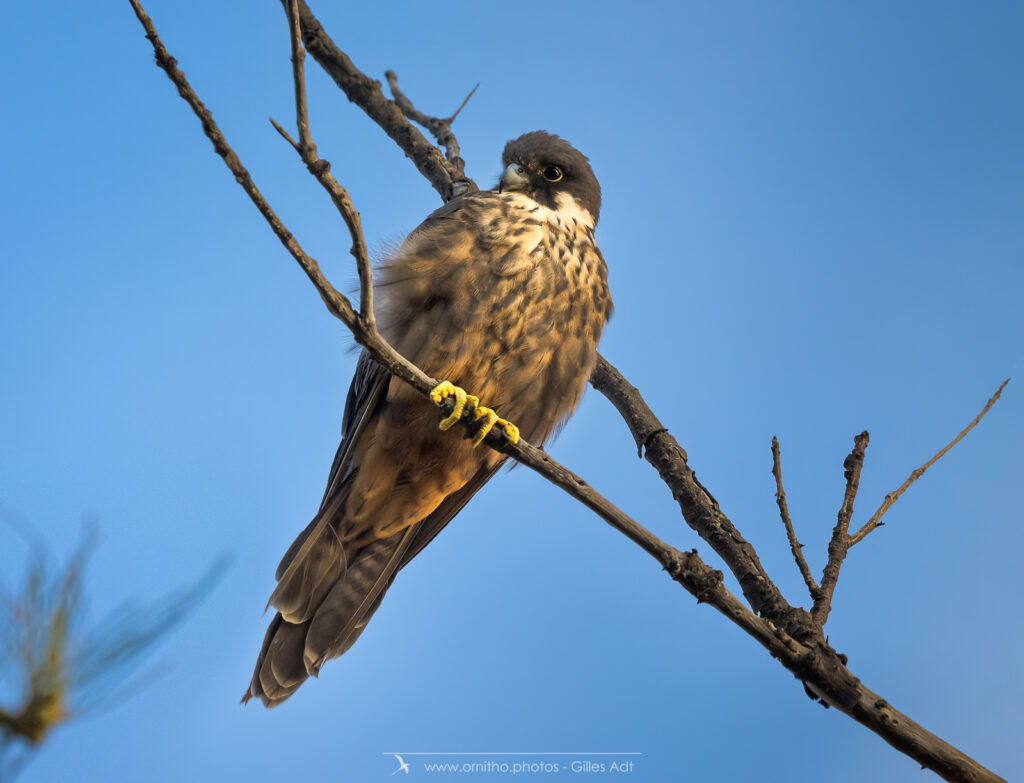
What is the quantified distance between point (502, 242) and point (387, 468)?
767 millimetres

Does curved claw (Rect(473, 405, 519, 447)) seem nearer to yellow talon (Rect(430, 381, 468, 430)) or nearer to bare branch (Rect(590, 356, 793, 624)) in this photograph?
yellow talon (Rect(430, 381, 468, 430))

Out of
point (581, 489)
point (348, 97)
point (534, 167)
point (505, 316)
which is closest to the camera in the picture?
point (581, 489)

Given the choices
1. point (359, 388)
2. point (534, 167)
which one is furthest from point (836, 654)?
point (534, 167)

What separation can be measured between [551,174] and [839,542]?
1620 mm

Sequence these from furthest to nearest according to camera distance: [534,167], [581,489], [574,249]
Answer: [534,167]
[574,249]
[581,489]

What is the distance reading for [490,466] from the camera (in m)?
2.78

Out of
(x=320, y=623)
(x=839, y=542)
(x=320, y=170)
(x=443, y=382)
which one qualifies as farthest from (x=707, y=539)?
(x=320, y=170)

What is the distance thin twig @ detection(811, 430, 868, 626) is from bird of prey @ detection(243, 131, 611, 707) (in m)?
0.83

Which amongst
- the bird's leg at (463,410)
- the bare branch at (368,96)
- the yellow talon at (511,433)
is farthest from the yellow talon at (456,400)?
the bare branch at (368,96)

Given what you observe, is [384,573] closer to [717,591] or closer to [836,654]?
[717,591]

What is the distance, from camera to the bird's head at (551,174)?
2.97m

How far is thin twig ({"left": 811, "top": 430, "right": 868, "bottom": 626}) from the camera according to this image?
2.14m

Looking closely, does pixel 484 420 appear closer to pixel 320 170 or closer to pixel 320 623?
pixel 320 623

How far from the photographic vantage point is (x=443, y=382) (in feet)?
7.55
